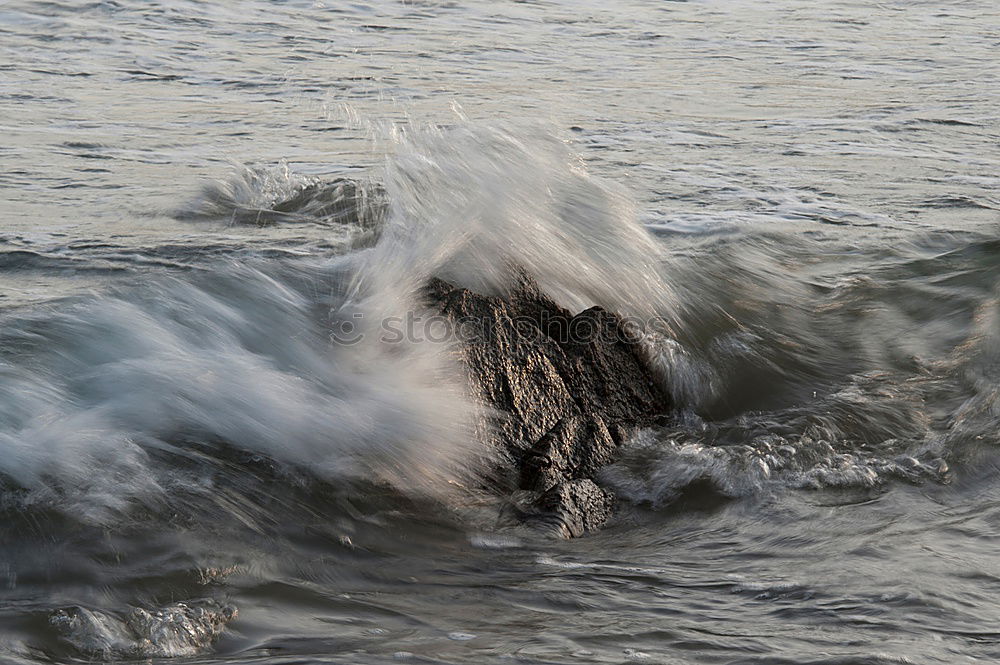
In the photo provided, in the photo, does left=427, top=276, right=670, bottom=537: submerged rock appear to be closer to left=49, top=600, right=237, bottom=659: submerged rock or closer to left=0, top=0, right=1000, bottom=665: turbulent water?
left=0, top=0, right=1000, bottom=665: turbulent water

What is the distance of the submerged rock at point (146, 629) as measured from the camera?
2.52 m

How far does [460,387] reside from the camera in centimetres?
380

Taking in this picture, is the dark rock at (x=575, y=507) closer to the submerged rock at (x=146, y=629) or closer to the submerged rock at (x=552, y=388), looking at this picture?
the submerged rock at (x=552, y=388)

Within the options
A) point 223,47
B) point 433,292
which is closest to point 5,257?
point 433,292

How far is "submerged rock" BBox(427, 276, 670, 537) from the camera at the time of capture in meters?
3.54

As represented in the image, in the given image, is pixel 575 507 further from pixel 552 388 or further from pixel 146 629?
pixel 146 629

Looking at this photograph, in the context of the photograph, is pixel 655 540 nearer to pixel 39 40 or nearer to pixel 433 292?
pixel 433 292

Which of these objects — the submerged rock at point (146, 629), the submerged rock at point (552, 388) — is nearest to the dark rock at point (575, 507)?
the submerged rock at point (552, 388)

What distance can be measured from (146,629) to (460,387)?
1496 millimetres

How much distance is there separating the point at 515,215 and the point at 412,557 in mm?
1900

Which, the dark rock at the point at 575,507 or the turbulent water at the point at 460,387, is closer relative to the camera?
the turbulent water at the point at 460,387

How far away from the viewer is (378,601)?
283 centimetres

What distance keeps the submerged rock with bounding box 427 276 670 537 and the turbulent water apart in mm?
111

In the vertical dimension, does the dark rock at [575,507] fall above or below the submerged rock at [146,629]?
below
